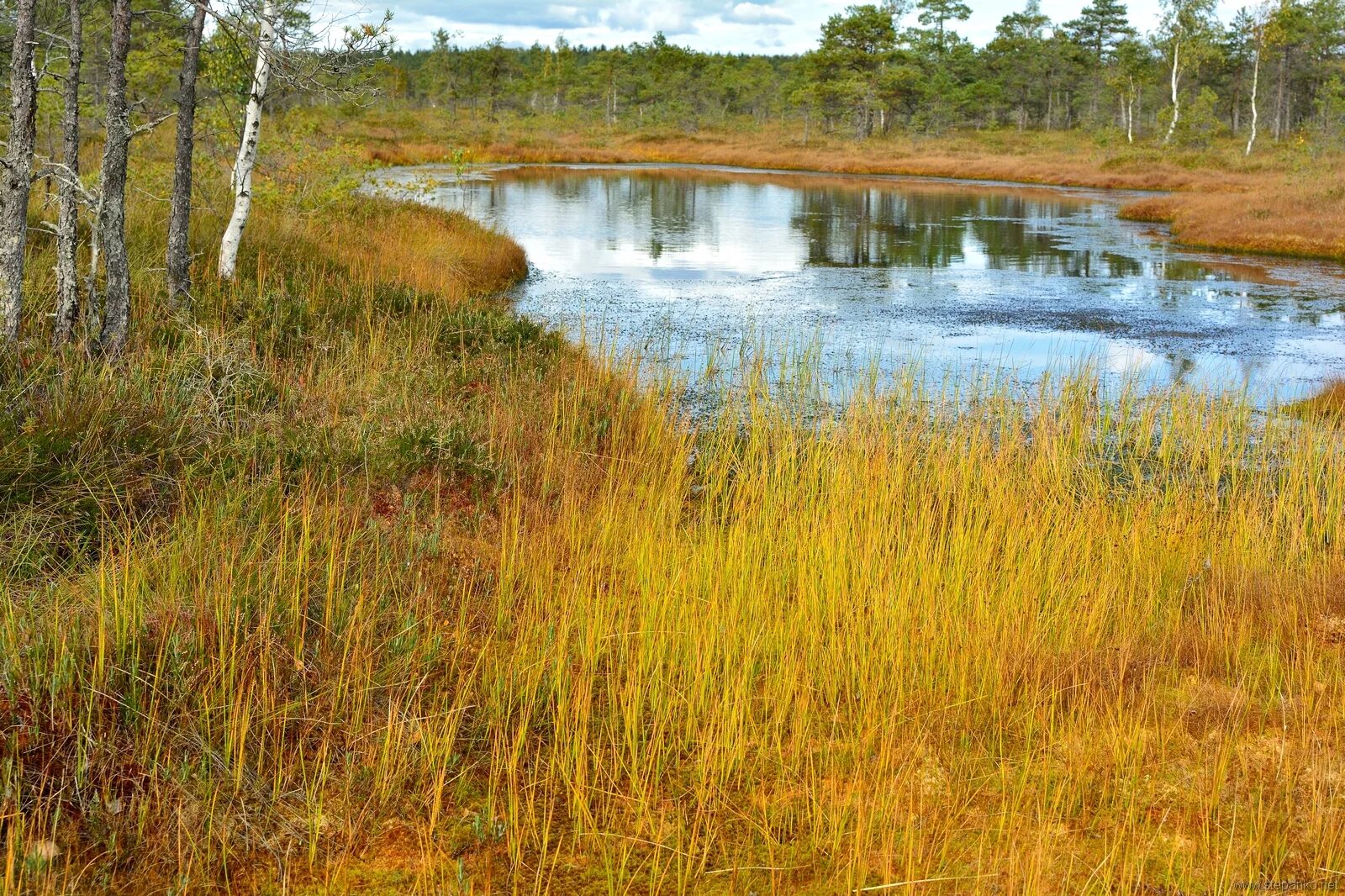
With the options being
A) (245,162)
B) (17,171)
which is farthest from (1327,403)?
(17,171)

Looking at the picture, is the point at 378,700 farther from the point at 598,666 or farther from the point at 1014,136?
the point at 1014,136

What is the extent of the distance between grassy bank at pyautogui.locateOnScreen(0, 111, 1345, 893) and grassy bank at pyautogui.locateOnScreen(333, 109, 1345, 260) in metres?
17.3

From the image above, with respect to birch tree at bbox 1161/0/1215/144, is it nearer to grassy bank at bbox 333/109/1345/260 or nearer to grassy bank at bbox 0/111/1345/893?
grassy bank at bbox 333/109/1345/260

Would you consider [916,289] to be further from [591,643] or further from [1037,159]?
[1037,159]

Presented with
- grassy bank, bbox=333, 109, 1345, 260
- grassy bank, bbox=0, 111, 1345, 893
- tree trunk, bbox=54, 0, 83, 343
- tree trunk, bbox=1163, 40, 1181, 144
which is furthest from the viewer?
tree trunk, bbox=1163, 40, 1181, 144

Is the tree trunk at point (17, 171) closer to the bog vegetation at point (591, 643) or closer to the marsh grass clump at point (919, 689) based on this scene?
the bog vegetation at point (591, 643)

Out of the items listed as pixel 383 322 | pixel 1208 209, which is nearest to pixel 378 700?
pixel 383 322

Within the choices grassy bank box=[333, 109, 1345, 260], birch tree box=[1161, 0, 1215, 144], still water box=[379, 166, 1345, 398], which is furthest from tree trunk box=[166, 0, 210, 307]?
birch tree box=[1161, 0, 1215, 144]

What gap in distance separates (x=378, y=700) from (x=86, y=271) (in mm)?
6564

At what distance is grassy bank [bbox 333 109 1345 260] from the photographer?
24.5m

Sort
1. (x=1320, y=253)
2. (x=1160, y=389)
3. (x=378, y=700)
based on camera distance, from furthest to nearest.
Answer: (x=1320, y=253)
(x=1160, y=389)
(x=378, y=700)

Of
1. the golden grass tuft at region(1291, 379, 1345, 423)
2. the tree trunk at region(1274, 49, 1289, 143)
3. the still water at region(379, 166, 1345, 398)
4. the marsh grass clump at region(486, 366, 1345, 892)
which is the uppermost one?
the tree trunk at region(1274, 49, 1289, 143)

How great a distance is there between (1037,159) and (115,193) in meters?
50.8

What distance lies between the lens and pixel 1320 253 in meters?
22.1
